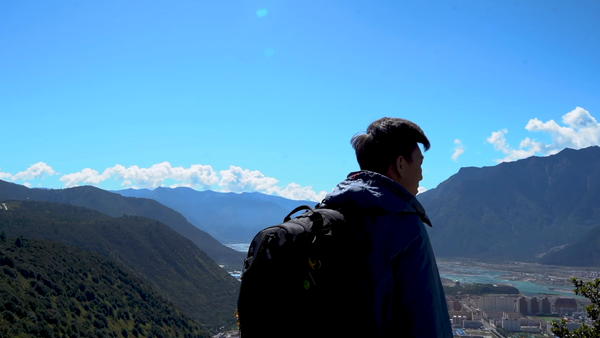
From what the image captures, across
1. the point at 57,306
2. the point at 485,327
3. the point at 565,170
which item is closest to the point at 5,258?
the point at 57,306

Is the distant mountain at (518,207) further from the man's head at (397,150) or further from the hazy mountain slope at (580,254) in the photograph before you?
the man's head at (397,150)

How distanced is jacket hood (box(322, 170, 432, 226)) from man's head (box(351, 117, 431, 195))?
0.37ft

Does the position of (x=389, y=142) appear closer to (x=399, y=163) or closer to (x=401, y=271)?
(x=399, y=163)

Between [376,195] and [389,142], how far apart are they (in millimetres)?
281

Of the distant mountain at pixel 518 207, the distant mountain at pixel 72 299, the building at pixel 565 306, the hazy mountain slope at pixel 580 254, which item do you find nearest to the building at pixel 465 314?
the building at pixel 565 306

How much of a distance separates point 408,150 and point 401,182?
12 centimetres

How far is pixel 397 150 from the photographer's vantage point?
69.4 inches

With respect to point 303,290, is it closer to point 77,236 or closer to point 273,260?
point 273,260

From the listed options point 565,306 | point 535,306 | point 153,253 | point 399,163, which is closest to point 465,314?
point 535,306

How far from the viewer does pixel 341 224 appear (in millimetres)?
1530

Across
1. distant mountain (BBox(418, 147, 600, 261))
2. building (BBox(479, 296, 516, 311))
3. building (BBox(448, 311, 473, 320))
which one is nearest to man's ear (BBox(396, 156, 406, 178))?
building (BBox(448, 311, 473, 320))

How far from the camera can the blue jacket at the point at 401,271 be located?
58.3 inches

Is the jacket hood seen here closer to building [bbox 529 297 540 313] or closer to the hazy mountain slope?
building [bbox 529 297 540 313]

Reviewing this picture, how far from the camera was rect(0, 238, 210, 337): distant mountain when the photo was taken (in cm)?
1842
